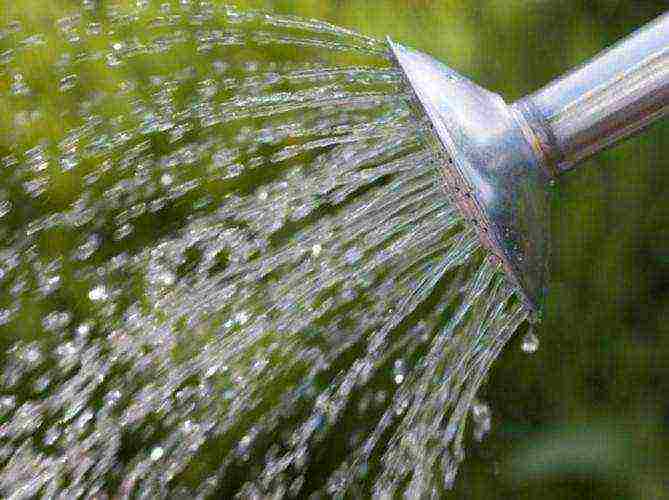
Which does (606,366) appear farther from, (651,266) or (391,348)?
(391,348)

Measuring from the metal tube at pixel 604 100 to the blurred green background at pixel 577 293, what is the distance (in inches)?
54.2

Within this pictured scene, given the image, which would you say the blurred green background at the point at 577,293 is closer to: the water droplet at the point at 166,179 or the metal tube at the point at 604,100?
the water droplet at the point at 166,179

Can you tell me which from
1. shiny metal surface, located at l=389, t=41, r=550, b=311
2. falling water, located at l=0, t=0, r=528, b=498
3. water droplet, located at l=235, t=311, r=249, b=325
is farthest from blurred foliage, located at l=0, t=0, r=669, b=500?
shiny metal surface, located at l=389, t=41, r=550, b=311

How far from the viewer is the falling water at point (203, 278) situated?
7.54 ft

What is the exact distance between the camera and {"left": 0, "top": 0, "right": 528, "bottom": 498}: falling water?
2297mm

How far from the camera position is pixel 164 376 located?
239 cm

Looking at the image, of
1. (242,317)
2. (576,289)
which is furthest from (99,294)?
(576,289)

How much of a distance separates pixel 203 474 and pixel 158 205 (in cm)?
64

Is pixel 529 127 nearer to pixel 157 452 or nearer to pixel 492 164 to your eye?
pixel 492 164

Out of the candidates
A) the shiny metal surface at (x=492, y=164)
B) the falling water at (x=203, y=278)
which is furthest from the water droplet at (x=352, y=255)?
the shiny metal surface at (x=492, y=164)

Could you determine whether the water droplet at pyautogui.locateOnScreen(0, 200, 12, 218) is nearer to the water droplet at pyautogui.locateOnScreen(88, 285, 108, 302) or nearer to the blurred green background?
the water droplet at pyautogui.locateOnScreen(88, 285, 108, 302)

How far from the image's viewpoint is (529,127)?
1095 millimetres

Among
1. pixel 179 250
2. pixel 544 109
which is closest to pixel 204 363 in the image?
pixel 179 250

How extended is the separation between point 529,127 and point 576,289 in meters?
1.50
